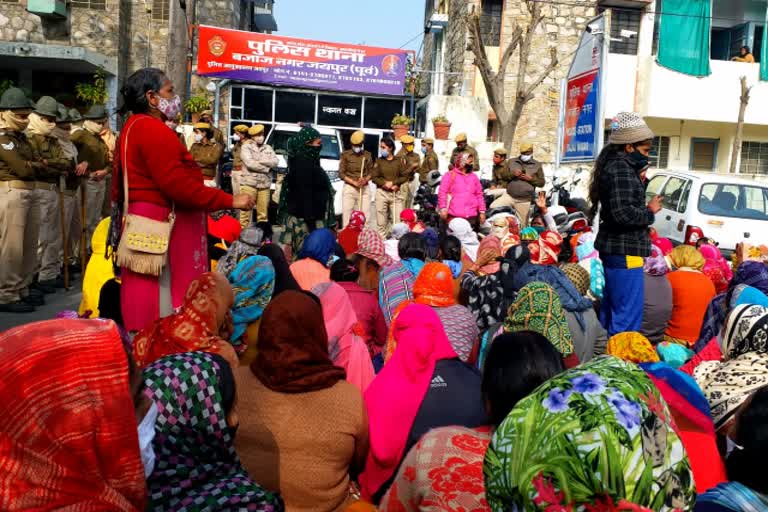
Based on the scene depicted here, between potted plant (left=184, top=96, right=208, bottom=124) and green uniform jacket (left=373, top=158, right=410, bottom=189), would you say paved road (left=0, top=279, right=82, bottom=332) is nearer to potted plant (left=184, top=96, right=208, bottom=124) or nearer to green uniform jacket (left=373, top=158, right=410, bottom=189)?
green uniform jacket (left=373, top=158, right=410, bottom=189)

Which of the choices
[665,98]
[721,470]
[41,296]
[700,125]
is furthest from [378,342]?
[700,125]

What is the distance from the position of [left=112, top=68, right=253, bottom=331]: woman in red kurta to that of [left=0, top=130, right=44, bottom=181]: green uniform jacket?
13.9 feet

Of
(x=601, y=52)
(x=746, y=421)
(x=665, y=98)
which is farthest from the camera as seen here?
(x=665, y=98)

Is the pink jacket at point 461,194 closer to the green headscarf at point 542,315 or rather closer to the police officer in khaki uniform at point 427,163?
the police officer in khaki uniform at point 427,163

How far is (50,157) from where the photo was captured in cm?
853

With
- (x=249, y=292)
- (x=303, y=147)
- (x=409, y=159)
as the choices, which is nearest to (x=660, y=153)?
(x=409, y=159)

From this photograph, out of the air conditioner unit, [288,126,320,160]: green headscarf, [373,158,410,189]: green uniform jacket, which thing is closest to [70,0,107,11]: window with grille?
the air conditioner unit

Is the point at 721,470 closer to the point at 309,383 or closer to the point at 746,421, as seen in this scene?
the point at 746,421

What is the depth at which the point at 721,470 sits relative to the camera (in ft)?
9.52

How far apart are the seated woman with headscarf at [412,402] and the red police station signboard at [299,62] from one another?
2006cm

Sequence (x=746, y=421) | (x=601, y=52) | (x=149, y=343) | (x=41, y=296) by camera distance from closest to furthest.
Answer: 1. (x=746, y=421)
2. (x=149, y=343)
3. (x=41, y=296)
4. (x=601, y=52)

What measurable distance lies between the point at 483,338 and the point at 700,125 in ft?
71.9

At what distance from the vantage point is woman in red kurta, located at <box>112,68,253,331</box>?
13.5 ft

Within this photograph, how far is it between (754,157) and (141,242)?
24.6 m
